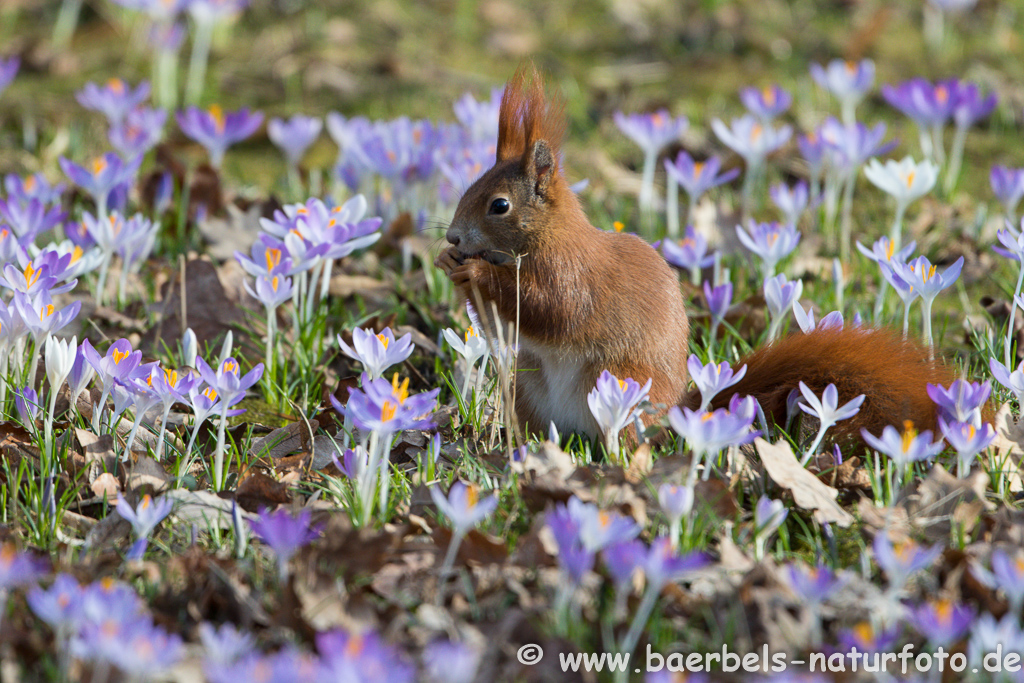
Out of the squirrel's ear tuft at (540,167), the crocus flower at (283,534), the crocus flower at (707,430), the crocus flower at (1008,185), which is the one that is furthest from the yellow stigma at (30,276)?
the crocus flower at (1008,185)

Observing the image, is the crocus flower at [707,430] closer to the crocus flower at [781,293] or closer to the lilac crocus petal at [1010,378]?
the lilac crocus petal at [1010,378]

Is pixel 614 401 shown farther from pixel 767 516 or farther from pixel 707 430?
pixel 767 516

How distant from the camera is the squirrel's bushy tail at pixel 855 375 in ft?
8.52

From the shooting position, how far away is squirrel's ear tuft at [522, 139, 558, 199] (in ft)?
9.44

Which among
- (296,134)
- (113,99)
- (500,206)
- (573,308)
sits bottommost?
(573,308)

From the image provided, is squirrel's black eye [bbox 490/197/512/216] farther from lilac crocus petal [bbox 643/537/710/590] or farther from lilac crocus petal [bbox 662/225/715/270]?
lilac crocus petal [bbox 643/537/710/590]

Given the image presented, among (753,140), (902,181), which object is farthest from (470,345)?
(753,140)

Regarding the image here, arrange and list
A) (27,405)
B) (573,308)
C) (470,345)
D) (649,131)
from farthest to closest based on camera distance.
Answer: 1. (649,131)
2. (573,308)
3. (470,345)
4. (27,405)

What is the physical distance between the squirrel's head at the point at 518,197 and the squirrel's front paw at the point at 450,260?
A: 2cm

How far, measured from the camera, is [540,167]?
2900 millimetres

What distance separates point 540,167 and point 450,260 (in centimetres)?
36

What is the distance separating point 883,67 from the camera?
245 inches

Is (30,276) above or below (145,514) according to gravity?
above

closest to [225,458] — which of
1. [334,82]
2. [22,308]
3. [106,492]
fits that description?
[106,492]
